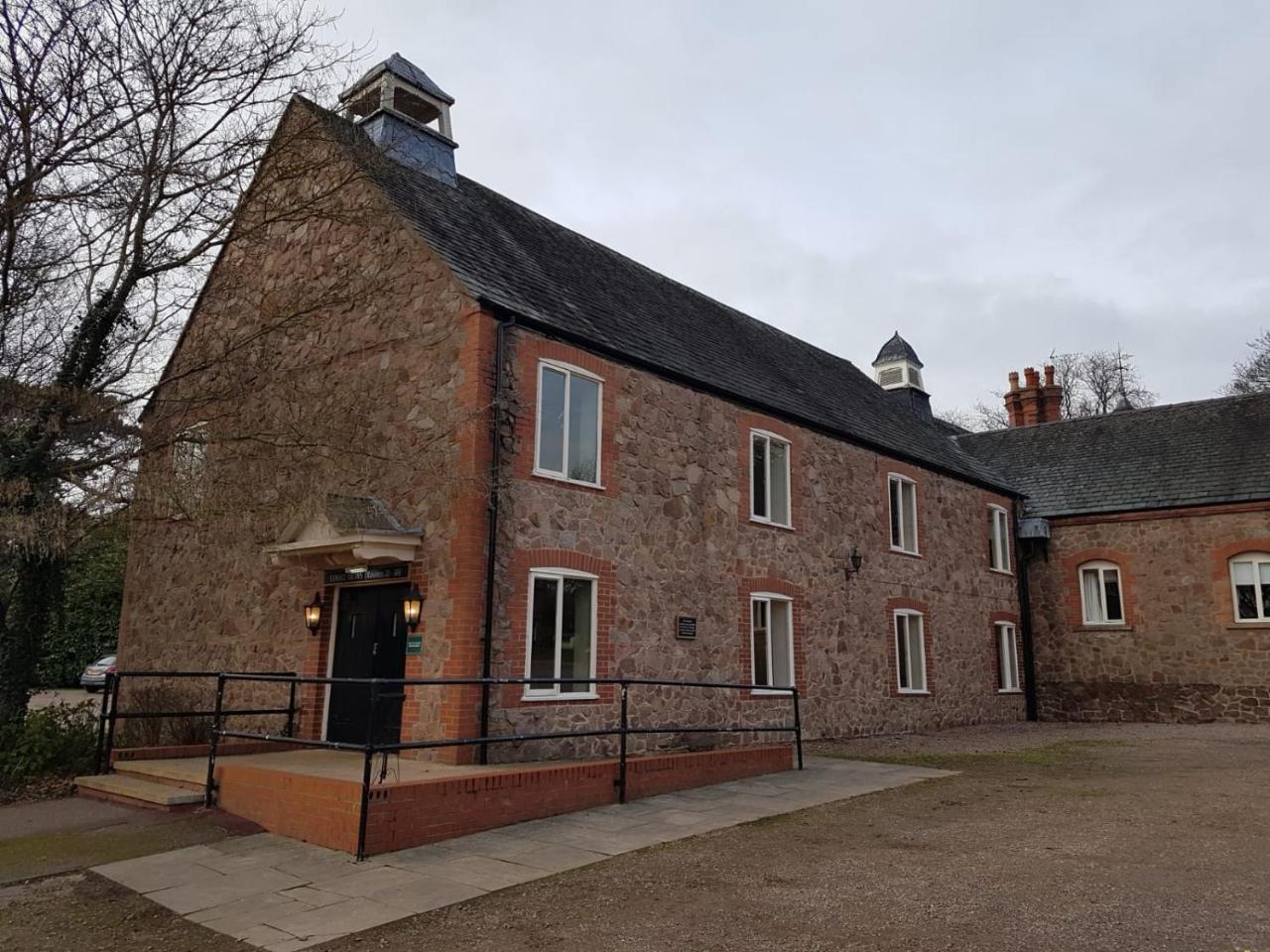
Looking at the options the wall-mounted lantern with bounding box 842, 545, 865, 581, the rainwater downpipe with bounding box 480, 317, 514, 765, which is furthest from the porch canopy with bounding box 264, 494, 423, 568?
the wall-mounted lantern with bounding box 842, 545, 865, 581

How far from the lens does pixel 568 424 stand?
11266 mm

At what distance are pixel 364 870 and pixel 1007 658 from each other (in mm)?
17565

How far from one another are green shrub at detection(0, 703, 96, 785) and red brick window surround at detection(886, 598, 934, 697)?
12.7 metres

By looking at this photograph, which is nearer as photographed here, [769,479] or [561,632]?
[561,632]

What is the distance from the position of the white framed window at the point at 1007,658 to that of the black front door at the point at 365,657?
48.2 ft

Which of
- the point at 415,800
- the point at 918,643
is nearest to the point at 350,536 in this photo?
the point at 415,800

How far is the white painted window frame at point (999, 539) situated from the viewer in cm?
2088

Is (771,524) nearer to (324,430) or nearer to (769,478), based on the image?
(769,478)

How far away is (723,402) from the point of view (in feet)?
45.3

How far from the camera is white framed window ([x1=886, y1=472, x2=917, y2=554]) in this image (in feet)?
57.5

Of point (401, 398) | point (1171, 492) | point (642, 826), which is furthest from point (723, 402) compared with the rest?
point (1171, 492)

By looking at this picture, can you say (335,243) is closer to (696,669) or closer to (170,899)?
(696,669)

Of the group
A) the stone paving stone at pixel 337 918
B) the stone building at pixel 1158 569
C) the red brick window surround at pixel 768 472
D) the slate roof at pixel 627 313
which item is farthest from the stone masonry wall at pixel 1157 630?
the stone paving stone at pixel 337 918

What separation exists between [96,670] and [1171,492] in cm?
2747
